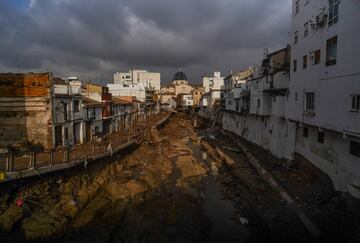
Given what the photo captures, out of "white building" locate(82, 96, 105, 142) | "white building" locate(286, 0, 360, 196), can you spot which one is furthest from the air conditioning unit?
"white building" locate(82, 96, 105, 142)

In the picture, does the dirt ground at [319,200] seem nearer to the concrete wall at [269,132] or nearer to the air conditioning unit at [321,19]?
the concrete wall at [269,132]

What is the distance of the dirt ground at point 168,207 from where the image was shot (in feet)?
46.7

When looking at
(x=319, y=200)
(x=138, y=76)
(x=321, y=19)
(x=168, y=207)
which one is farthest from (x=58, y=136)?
(x=138, y=76)

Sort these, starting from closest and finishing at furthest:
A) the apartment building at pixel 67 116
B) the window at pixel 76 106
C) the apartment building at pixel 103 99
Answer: the apartment building at pixel 67 116 < the window at pixel 76 106 < the apartment building at pixel 103 99

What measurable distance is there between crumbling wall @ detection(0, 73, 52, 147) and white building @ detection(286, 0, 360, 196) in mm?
20838

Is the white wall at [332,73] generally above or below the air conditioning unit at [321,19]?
→ below

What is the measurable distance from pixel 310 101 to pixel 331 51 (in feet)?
13.6

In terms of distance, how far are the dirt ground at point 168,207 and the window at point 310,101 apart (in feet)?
15.4

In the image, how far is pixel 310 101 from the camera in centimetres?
1998

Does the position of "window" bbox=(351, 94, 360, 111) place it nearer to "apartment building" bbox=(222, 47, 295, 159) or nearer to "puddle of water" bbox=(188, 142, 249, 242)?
"puddle of water" bbox=(188, 142, 249, 242)

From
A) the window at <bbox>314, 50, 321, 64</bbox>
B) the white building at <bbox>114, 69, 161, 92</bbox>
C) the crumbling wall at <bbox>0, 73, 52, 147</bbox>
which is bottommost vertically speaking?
the crumbling wall at <bbox>0, 73, 52, 147</bbox>

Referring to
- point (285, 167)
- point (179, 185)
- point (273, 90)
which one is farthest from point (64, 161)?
point (273, 90)

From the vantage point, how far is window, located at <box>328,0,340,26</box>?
16266 millimetres

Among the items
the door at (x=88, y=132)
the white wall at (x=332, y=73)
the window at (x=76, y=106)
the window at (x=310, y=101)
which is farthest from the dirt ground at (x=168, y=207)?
the window at (x=76, y=106)
